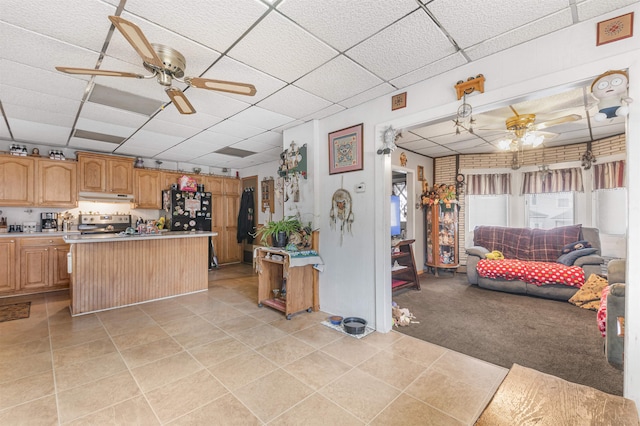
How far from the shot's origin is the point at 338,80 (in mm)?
2682

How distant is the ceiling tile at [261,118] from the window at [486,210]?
4507 millimetres

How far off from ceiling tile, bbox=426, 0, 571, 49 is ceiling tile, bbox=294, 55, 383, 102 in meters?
0.78

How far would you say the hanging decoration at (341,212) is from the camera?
132 inches

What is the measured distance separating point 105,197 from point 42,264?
1.43 metres

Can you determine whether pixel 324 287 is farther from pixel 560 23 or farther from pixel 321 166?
pixel 560 23

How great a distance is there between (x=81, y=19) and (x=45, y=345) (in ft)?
9.60

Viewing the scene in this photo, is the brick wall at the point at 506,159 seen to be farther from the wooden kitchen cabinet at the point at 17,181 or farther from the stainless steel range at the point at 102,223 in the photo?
the wooden kitchen cabinet at the point at 17,181

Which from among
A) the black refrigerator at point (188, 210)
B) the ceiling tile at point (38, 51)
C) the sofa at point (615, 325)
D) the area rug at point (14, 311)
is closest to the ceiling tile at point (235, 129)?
the ceiling tile at point (38, 51)

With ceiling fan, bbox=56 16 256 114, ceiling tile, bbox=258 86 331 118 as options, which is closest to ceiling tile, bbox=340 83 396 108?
ceiling tile, bbox=258 86 331 118

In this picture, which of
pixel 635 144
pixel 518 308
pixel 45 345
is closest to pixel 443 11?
pixel 635 144

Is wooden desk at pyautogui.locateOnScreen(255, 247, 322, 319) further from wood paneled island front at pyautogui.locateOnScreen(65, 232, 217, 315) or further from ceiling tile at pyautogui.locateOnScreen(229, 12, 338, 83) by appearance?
ceiling tile at pyautogui.locateOnScreen(229, 12, 338, 83)

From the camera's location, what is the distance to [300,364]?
7.83 feet

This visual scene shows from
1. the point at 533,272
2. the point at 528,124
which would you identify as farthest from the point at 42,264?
the point at 533,272

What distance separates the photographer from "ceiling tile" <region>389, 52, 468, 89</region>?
2324 millimetres
